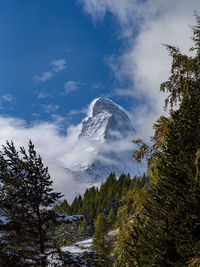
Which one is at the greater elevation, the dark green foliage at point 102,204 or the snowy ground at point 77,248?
the dark green foliage at point 102,204

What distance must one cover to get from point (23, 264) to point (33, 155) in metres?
3.28

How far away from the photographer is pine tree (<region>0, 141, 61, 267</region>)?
649cm

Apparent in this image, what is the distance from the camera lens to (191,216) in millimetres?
4445

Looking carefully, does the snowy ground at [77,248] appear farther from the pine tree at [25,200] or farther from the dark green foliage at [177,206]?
the dark green foliage at [177,206]

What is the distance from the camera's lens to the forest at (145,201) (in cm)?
459

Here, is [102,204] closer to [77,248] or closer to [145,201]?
[77,248]

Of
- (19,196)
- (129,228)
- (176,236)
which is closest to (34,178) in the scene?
(19,196)

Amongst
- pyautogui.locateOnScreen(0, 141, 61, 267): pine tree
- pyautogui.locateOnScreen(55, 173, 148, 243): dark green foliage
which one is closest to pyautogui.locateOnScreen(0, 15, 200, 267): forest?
pyautogui.locateOnScreen(0, 141, 61, 267): pine tree

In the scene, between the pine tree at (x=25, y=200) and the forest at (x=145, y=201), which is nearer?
the forest at (x=145, y=201)

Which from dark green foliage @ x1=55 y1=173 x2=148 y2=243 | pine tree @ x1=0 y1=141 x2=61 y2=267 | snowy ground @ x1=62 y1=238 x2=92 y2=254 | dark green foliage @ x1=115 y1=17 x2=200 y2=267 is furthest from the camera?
dark green foliage @ x1=55 y1=173 x2=148 y2=243

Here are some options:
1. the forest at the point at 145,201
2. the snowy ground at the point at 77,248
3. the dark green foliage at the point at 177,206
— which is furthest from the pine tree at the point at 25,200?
the dark green foliage at the point at 177,206

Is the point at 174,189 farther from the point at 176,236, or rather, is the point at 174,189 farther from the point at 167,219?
the point at 176,236

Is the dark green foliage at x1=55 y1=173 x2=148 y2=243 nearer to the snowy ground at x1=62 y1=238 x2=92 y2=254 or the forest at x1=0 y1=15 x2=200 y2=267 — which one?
the snowy ground at x1=62 y1=238 x2=92 y2=254

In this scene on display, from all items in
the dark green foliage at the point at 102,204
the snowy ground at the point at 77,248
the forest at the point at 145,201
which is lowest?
the snowy ground at the point at 77,248
